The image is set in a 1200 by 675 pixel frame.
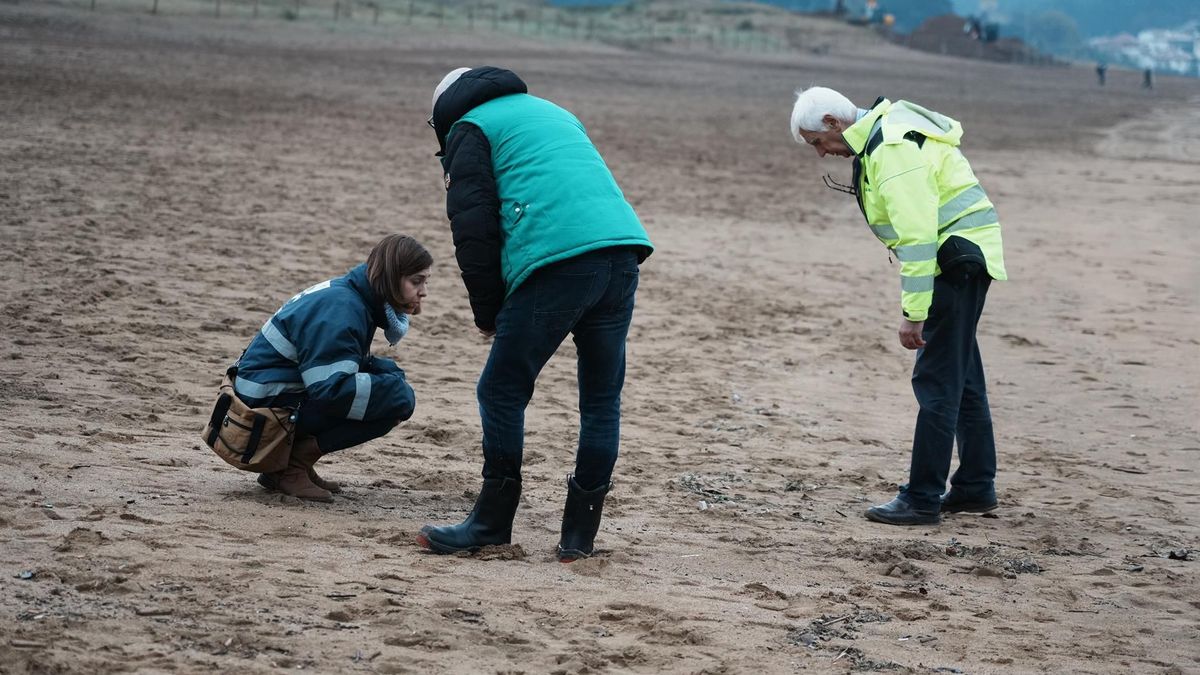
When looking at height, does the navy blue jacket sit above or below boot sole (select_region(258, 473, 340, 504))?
above

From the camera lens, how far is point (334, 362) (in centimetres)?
499

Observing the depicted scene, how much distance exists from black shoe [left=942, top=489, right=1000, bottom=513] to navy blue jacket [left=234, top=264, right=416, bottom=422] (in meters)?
2.60

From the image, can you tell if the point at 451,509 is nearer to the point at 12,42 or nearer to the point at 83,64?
the point at 83,64

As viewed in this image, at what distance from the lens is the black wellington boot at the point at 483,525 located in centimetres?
475

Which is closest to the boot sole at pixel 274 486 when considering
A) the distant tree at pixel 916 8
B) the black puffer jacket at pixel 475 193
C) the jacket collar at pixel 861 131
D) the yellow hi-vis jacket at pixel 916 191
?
the black puffer jacket at pixel 475 193

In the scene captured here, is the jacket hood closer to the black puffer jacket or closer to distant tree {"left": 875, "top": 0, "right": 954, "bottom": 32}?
the black puffer jacket

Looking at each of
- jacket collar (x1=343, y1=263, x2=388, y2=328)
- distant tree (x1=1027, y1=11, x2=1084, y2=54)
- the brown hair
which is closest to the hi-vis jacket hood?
the brown hair

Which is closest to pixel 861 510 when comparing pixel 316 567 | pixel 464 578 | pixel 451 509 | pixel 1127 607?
pixel 1127 607

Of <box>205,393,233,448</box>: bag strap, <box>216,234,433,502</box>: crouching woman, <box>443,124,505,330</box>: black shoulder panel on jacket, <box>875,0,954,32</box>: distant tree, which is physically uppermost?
<box>875,0,954,32</box>: distant tree

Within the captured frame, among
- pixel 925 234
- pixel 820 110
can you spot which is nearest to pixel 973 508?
pixel 925 234

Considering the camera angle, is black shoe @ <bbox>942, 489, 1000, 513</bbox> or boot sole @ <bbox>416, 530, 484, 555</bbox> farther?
black shoe @ <bbox>942, 489, 1000, 513</bbox>

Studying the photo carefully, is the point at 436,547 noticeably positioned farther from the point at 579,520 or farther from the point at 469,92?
the point at 469,92

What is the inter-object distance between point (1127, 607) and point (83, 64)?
22.4 metres

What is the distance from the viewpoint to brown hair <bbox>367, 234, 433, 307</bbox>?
5027mm
